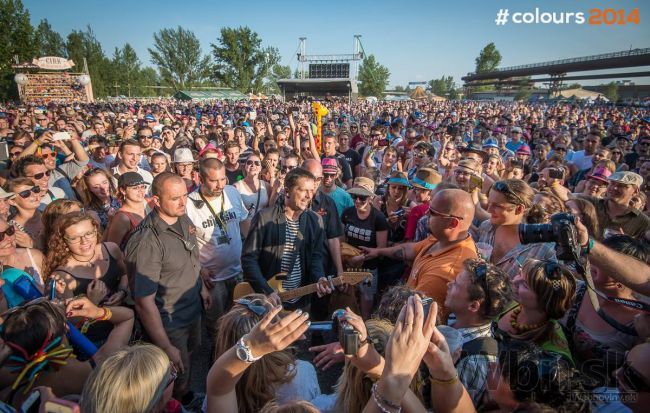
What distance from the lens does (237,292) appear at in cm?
338

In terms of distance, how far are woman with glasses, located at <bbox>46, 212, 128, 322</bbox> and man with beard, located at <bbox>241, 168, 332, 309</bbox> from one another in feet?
3.78

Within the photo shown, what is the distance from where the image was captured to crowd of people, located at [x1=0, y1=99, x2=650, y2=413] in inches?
56.2

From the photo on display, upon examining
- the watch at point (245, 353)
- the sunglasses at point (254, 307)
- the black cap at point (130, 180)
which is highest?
the black cap at point (130, 180)

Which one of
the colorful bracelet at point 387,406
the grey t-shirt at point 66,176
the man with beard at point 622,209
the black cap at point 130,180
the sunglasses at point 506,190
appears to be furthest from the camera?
the grey t-shirt at point 66,176

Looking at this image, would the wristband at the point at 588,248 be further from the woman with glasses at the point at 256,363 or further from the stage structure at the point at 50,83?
the stage structure at the point at 50,83

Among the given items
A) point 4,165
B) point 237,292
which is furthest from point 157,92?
point 237,292

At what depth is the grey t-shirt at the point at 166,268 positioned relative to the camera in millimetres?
2607

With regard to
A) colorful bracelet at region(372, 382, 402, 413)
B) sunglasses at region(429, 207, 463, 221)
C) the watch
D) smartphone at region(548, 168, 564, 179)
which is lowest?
colorful bracelet at region(372, 382, 402, 413)

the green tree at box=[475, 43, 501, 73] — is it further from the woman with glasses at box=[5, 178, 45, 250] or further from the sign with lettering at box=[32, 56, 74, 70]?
the woman with glasses at box=[5, 178, 45, 250]

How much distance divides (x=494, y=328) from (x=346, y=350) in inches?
66.8

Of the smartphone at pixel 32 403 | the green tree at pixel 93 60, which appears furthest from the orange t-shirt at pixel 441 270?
the green tree at pixel 93 60

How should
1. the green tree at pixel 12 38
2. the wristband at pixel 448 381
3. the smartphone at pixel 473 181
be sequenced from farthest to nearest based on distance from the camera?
the green tree at pixel 12 38, the smartphone at pixel 473 181, the wristband at pixel 448 381

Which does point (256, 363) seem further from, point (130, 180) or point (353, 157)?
point (353, 157)

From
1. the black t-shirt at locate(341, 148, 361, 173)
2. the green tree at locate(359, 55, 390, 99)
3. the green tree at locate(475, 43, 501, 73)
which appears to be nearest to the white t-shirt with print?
the black t-shirt at locate(341, 148, 361, 173)
